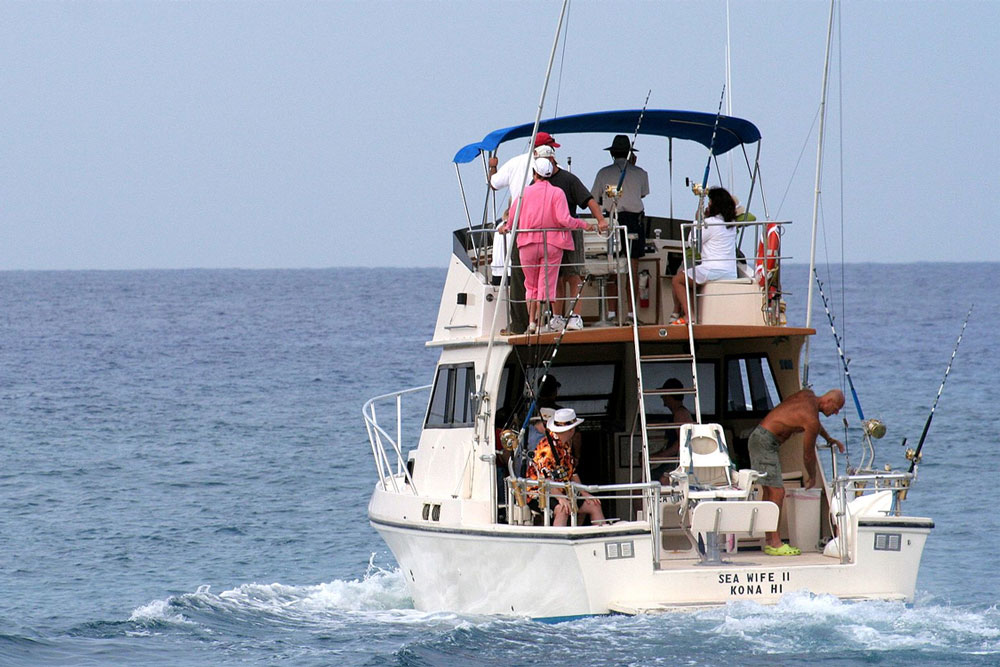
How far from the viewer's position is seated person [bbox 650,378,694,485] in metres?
13.0

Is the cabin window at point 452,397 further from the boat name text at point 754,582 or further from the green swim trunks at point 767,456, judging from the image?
the boat name text at point 754,582

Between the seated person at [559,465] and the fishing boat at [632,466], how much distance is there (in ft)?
0.35

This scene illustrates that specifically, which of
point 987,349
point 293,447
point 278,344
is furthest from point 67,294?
point 293,447

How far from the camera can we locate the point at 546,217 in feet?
39.7

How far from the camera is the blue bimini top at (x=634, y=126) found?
1341cm

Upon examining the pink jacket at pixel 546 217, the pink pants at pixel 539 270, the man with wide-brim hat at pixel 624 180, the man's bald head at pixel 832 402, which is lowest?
the man's bald head at pixel 832 402

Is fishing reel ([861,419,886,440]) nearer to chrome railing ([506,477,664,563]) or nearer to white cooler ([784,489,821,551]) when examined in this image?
white cooler ([784,489,821,551])

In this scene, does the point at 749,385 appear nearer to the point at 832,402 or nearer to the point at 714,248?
the point at 714,248

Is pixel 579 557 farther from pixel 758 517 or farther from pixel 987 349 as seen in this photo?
pixel 987 349

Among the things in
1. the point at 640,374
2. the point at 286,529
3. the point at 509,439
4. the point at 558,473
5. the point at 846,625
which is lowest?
the point at 286,529

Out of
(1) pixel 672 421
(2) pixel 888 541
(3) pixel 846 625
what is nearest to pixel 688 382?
(1) pixel 672 421

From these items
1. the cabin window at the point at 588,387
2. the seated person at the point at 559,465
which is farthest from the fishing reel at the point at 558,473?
the cabin window at the point at 588,387

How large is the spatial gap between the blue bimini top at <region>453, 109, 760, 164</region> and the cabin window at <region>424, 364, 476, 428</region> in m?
1.89

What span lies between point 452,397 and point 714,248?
105 inches
